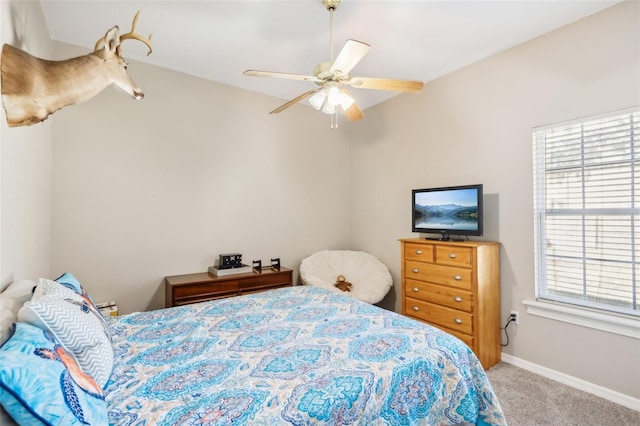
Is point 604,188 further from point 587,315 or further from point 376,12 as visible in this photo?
point 376,12

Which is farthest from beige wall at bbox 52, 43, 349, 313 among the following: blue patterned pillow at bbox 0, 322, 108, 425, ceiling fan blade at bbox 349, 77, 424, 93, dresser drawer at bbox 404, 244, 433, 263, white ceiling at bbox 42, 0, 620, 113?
blue patterned pillow at bbox 0, 322, 108, 425

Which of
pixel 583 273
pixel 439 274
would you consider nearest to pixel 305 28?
pixel 439 274

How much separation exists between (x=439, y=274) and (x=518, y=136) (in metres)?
1.45

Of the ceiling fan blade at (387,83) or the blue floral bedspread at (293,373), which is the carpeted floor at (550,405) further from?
the ceiling fan blade at (387,83)

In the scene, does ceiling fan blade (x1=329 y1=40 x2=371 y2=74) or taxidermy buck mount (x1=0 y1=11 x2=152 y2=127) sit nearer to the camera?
taxidermy buck mount (x1=0 y1=11 x2=152 y2=127)

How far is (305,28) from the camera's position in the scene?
8.27ft

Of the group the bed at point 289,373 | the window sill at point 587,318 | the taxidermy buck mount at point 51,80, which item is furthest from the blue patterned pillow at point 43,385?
the window sill at point 587,318

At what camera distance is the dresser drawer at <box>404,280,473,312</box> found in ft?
8.90

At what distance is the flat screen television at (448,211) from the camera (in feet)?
9.35

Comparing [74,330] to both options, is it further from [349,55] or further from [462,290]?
[462,290]

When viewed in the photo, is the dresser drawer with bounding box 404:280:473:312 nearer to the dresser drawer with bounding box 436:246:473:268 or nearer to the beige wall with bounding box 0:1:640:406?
the dresser drawer with bounding box 436:246:473:268

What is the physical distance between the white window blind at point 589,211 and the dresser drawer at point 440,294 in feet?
1.99

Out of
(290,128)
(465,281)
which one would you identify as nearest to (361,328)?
(465,281)

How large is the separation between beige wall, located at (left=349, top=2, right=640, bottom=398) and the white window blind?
102 mm
